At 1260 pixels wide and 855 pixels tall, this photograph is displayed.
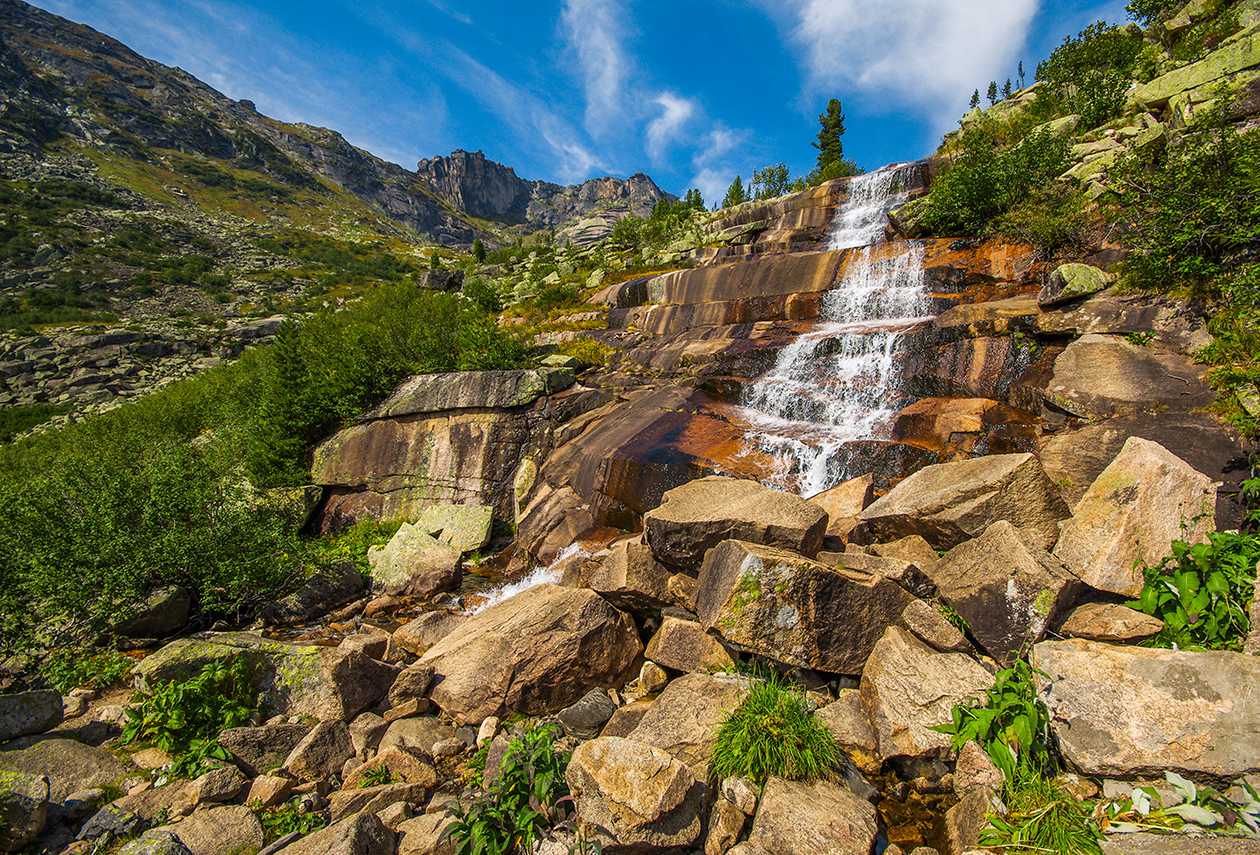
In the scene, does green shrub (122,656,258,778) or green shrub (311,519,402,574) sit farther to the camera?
green shrub (311,519,402,574)

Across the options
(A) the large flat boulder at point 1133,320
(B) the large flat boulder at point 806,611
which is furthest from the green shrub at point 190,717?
(A) the large flat boulder at point 1133,320

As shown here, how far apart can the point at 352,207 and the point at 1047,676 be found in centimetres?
19724

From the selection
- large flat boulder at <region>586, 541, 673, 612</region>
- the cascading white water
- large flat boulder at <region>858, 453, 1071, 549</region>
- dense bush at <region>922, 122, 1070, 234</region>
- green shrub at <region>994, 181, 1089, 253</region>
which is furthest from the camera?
the cascading white water

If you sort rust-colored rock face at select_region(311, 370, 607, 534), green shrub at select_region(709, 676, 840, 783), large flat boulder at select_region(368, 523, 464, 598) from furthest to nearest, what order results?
rust-colored rock face at select_region(311, 370, 607, 534) → large flat boulder at select_region(368, 523, 464, 598) → green shrub at select_region(709, 676, 840, 783)

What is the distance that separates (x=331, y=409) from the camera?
1723cm

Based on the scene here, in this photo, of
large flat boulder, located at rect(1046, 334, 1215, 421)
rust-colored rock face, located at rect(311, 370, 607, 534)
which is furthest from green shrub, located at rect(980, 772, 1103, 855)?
rust-colored rock face, located at rect(311, 370, 607, 534)

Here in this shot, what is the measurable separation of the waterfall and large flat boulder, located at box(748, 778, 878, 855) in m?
7.02

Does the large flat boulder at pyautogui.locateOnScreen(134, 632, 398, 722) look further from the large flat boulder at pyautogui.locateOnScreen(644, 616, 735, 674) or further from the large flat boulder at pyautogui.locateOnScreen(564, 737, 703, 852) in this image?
the large flat boulder at pyautogui.locateOnScreen(644, 616, 735, 674)

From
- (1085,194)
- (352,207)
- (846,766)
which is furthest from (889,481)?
(352,207)

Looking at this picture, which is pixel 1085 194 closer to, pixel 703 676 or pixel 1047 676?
pixel 1047 676

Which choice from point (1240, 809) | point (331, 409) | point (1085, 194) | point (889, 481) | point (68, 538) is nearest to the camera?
point (1240, 809)

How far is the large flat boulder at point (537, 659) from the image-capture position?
6.32m

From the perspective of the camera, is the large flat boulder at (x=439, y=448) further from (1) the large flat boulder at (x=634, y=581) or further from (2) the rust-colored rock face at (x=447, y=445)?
(1) the large flat boulder at (x=634, y=581)

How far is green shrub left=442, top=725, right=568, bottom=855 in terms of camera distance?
12.7 ft
